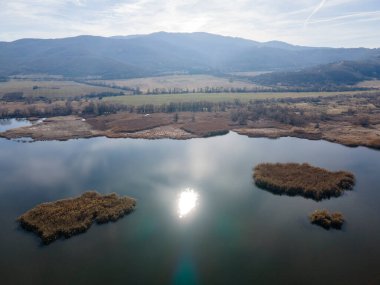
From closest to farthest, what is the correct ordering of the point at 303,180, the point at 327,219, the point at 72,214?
the point at 327,219
the point at 72,214
the point at 303,180

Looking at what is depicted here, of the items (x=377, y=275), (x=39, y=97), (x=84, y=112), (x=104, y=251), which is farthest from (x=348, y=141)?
(x=39, y=97)

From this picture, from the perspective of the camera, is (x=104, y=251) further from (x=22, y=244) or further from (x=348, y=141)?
(x=348, y=141)

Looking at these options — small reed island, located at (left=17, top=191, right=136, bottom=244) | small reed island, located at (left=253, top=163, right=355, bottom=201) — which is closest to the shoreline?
small reed island, located at (left=253, top=163, right=355, bottom=201)

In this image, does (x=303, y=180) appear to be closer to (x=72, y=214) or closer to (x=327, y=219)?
(x=327, y=219)

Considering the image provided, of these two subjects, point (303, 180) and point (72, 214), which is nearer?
point (72, 214)

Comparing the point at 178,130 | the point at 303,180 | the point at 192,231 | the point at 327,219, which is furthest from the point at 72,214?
the point at 178,130

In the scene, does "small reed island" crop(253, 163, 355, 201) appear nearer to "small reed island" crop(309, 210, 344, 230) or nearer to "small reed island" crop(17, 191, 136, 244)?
"small reed island" crop(309, 210, 344, 230)
